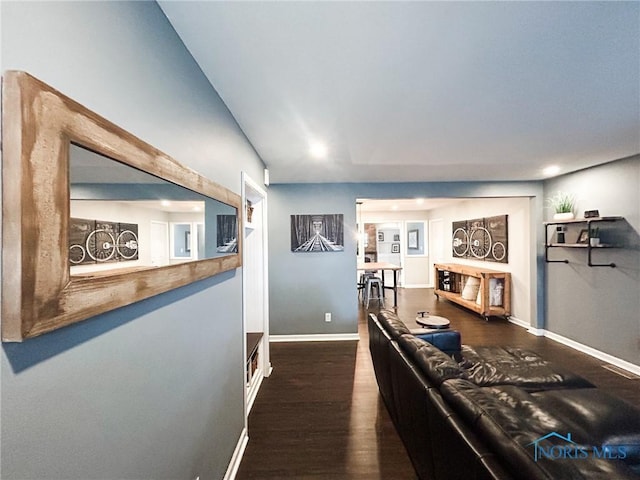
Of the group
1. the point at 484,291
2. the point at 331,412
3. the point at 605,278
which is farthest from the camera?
the point at 484,291

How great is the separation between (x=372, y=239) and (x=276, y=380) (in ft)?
23.2

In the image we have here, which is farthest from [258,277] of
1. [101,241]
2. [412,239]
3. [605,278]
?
[412,239]

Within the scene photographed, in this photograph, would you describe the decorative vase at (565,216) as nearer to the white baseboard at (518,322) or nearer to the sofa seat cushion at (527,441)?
the white baseboard at (518,322)

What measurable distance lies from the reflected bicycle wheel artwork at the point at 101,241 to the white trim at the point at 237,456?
1691mm

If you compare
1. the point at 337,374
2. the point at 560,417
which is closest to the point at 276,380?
the point at 337,374

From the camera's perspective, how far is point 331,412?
2488mm

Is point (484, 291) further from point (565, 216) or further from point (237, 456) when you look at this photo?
point (237, 456)

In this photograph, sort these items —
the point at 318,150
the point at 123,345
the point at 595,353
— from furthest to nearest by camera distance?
the point at 595,353
the point at 318,150
the point at 123,345

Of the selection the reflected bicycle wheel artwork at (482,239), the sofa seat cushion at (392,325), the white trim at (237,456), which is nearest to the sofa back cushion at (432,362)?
the sofa seat cushion at (392,325)

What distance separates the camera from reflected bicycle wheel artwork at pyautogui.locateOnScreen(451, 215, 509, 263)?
5.30 metres

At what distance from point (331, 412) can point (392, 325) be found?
0.98 metres

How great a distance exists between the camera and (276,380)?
121 inches

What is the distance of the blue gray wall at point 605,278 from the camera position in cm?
312

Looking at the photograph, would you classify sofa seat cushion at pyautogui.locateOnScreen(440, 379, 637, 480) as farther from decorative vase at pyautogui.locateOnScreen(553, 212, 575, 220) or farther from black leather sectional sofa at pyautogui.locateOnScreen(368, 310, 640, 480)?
Answer: decorative vase at pyautogui.locateOnScreen(553, 212, 575, 220)
